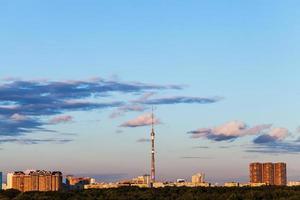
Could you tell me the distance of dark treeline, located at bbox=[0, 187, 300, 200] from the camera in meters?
163

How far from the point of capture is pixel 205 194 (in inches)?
6983

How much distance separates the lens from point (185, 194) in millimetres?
181625

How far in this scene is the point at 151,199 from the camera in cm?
18275

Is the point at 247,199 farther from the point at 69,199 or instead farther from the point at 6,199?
the point at 6,199

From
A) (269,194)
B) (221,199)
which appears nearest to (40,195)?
(221,199)

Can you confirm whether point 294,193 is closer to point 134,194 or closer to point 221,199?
point 221,199

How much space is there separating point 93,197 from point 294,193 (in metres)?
61.9

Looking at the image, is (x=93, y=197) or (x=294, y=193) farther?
(x=93, y=197)

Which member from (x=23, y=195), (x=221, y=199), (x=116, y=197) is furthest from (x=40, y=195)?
(x=221, y=199)

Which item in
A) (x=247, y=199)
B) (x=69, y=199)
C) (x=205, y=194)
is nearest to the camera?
(x=247, y=199)

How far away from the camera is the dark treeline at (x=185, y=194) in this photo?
163125mm

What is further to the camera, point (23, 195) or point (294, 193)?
point (23, 195)

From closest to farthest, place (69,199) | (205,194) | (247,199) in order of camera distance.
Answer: (247,199)
(205,194)
(69,199)

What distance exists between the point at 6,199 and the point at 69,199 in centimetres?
2284
